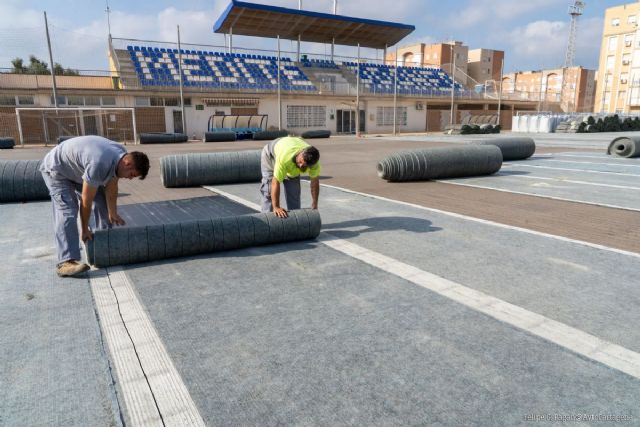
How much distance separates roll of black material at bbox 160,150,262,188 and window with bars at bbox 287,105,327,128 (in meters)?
29.2

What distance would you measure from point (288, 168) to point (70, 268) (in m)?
2.54

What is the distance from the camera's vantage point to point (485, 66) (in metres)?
77.6

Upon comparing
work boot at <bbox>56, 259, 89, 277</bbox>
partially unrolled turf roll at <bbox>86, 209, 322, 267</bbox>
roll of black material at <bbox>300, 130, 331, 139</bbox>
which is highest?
roll of black material at <bbox>300, 130, 331, 139</bbox>

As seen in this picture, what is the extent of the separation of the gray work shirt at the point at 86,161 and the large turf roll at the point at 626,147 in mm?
16382

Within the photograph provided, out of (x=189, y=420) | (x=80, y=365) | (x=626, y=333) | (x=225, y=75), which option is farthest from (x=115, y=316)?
(x=225, y=75)

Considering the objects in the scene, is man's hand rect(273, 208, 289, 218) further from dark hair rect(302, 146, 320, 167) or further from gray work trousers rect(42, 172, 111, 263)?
gray work trousers rect(42, 172, 111, 263)

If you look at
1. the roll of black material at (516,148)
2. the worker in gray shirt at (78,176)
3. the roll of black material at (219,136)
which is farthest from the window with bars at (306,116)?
the worker in gray shirt at (78,176)

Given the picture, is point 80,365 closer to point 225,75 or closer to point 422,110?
point 225,75

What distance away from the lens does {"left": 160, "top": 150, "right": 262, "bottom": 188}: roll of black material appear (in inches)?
389

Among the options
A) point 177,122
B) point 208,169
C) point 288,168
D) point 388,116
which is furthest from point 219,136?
point 288,168

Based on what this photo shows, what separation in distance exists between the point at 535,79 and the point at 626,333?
96.0m

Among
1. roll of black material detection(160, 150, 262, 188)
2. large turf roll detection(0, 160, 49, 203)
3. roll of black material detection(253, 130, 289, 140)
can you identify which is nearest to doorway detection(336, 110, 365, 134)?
roll of black material detection(253, 130, 289, 140)

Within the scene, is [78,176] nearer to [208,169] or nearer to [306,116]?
[208,169]

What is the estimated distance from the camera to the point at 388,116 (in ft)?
147
